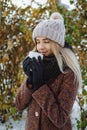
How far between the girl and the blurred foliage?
1467 mm

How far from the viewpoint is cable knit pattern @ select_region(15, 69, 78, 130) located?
2408mm

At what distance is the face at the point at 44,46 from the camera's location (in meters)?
2.49

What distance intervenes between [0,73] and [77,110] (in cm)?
124

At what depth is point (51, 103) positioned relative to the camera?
2406mm

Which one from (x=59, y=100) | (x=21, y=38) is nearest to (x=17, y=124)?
(x=21, y=38)

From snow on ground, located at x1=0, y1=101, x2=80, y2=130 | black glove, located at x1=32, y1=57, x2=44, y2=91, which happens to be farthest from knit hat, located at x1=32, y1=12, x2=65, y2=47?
snow on ground, located at x1=0, y1=101, x2=80, y2=130

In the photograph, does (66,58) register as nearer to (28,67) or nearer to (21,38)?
(28,67)

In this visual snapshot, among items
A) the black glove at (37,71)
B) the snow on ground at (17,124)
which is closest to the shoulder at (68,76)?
the black glove at (37,71)

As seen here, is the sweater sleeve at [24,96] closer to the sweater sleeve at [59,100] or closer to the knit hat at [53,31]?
the sweater sleeve at [59,100]

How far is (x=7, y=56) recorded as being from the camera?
4672 mm

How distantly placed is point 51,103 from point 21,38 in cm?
234

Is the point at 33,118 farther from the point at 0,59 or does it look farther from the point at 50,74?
the point at 0,59

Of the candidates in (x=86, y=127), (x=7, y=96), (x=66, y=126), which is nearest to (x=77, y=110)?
(x=86, y=127)

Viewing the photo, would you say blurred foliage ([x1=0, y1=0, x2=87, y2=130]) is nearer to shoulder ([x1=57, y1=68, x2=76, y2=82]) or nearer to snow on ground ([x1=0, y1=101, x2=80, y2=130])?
snow on ground ([x1=0, y1=101, x2=80, y2=130])
